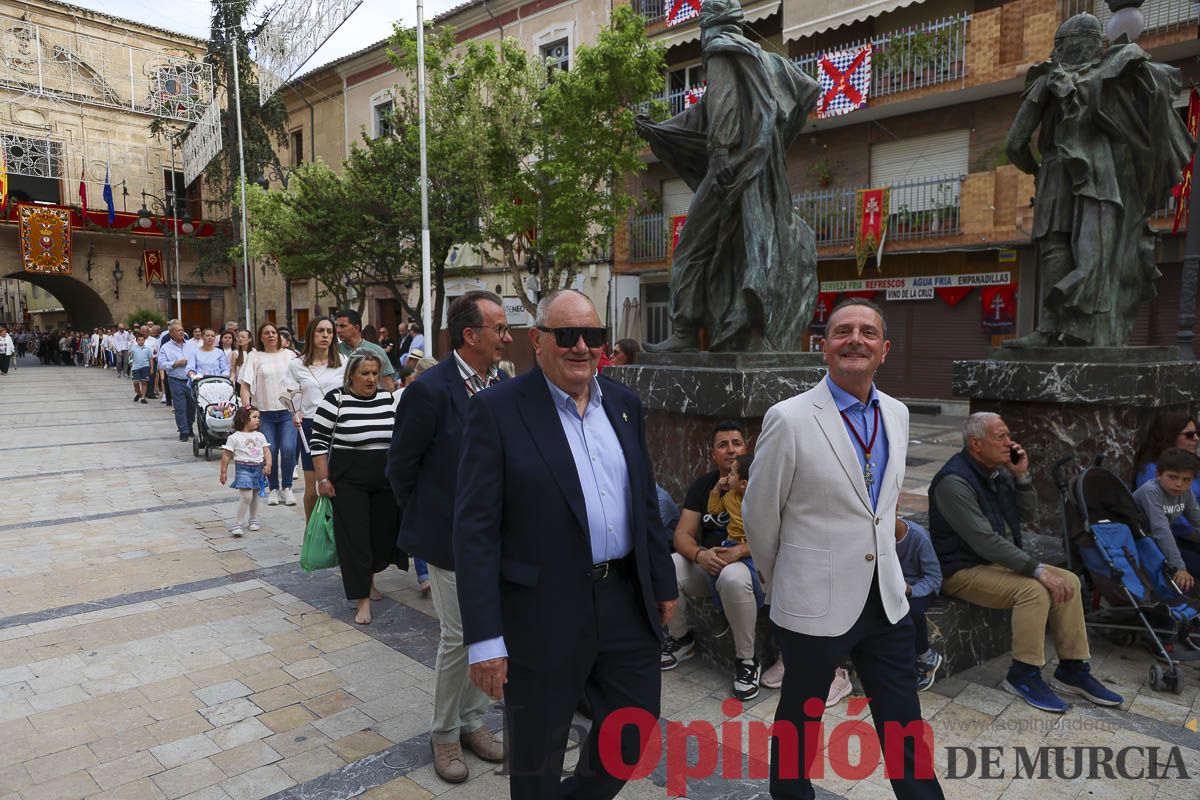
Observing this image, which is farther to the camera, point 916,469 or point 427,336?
point 427,336

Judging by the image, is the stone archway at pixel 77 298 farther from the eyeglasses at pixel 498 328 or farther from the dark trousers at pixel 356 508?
the eyeglasses at pixel 498 328

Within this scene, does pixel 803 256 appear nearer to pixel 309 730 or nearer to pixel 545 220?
pixel 309 730

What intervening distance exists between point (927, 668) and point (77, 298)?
44730 mm

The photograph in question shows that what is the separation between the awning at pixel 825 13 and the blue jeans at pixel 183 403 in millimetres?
14464

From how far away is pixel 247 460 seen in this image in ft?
23.1

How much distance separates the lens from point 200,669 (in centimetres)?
426

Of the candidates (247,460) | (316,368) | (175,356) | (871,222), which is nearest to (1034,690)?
(316,368)

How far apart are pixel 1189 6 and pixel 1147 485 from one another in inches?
525

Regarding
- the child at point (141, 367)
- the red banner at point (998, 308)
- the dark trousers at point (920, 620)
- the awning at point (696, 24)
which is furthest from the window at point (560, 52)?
the dark trousers at point (920, 620)

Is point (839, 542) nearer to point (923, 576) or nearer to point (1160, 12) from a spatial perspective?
point (923, 576)

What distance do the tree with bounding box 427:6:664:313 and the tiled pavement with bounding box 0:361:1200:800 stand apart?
1010 centimetres

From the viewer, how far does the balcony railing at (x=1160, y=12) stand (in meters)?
13.5

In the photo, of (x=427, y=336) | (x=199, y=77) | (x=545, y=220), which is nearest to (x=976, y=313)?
(x=545, y=220)

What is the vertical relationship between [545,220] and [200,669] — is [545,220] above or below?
above
